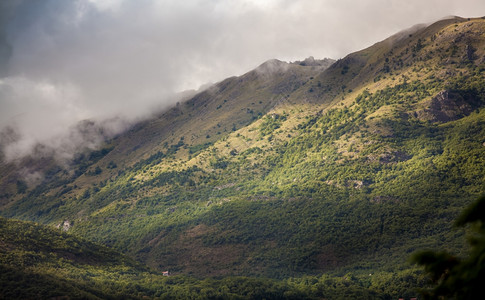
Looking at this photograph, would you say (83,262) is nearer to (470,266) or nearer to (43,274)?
(43,274)

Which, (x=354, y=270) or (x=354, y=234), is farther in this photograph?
(x=354, y=234)

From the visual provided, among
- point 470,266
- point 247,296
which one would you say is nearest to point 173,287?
point 247,296

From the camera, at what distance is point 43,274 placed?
134250 millimetres

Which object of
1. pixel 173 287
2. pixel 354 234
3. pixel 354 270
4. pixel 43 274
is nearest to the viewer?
pixel 43 274

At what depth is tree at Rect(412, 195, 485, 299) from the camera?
23.5 meters

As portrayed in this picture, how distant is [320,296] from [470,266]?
147292mm

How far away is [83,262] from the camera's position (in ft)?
585

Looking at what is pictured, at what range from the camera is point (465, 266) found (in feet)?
80.9

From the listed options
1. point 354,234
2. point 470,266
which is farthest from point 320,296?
point 470,266

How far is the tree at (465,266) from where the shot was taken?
23.5 metres

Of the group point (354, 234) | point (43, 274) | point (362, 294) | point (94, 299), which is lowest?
point (362, 294)

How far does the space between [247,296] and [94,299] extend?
55139mm

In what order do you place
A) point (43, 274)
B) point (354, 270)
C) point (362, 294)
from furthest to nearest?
point (354, 270) → point (362, 294) → point (43, 274)

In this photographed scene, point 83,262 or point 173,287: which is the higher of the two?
point 83,262
